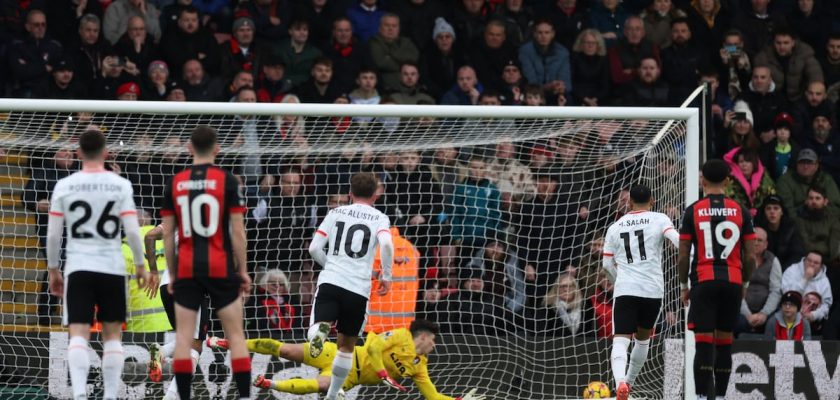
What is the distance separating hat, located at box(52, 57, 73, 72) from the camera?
574 inches

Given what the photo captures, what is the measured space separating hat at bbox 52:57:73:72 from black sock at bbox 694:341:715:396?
23.9ft

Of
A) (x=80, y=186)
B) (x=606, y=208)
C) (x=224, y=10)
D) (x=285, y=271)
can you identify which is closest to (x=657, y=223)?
(x=606, y=208)

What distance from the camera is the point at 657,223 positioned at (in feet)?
38.6

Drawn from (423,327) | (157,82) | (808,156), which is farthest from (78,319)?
(808,156)

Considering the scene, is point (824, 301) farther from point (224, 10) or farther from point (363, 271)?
point (224, 10)

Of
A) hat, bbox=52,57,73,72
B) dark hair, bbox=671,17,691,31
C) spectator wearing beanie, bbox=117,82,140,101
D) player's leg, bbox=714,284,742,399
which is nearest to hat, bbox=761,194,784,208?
dark hair, bbox=671,17,691,31

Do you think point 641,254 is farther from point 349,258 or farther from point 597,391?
point 349,258

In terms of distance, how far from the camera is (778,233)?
1541 cm

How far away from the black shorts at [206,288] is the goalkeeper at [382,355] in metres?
2.89

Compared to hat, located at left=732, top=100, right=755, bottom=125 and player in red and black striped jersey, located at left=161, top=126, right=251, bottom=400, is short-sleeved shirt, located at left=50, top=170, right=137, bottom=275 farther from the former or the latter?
hat, located at left=732, top=100, right=755, bottom=125

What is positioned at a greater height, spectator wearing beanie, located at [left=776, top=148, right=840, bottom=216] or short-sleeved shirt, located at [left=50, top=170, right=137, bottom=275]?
spectator wearing beanie, located at [left=776, top=148, right=840, bottom=216]

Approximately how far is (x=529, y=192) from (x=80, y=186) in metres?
6.04

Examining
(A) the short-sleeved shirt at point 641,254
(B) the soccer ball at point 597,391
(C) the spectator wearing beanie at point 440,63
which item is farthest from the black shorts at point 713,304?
(C) the spectator wearing beanie at point 440,63

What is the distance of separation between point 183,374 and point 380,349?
3.15 metres
